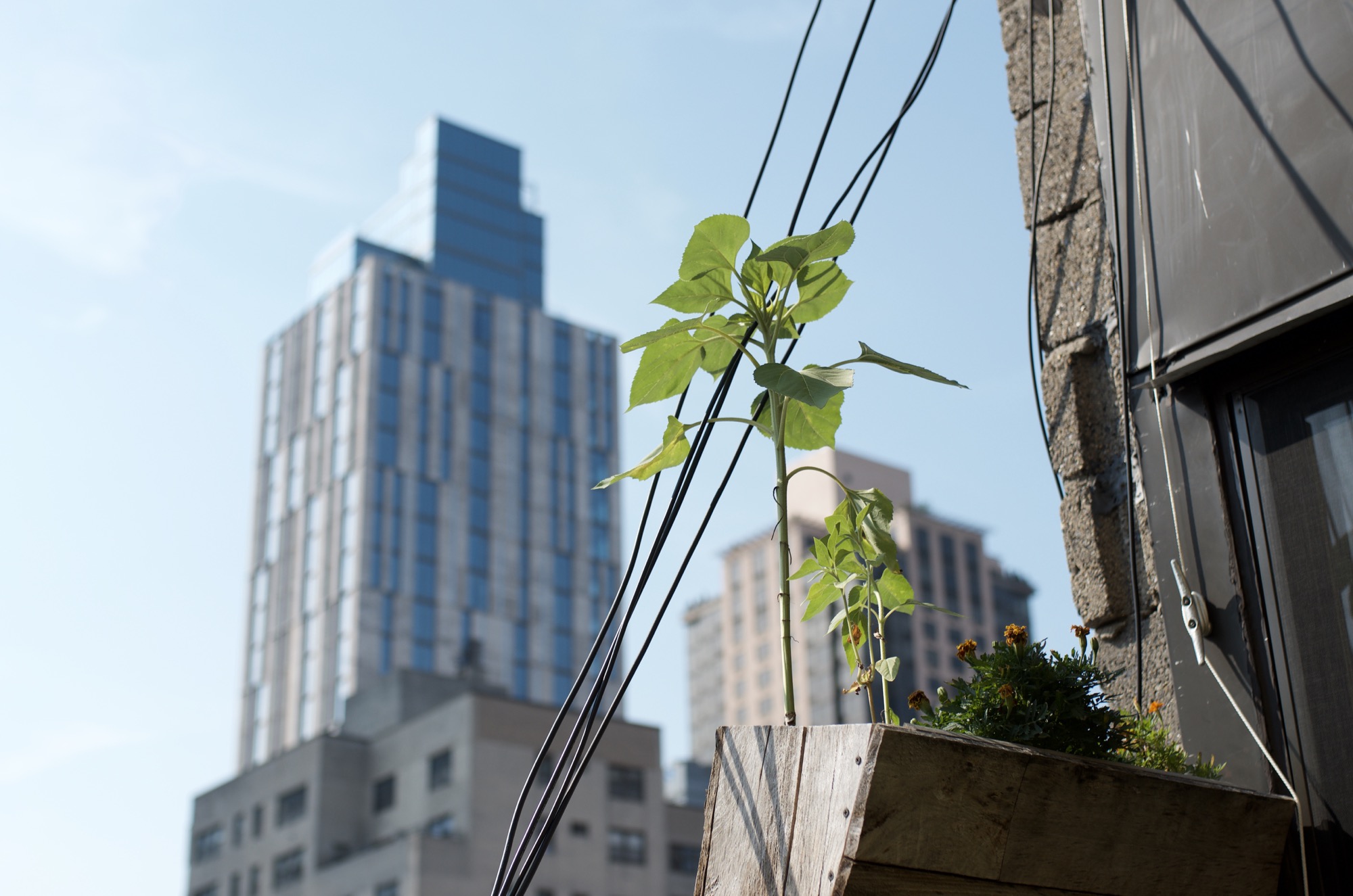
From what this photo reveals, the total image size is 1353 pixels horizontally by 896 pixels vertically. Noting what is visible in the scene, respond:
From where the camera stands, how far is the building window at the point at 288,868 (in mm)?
57062

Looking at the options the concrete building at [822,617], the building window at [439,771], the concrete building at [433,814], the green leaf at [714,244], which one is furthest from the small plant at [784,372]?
the concrete building at [822,617]

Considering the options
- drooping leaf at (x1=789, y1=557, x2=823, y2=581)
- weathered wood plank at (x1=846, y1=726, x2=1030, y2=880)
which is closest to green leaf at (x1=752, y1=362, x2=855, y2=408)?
drooping leaf at (x1=789, y1=557, x2=823, y2=581)

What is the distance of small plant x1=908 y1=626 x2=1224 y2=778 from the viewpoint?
2.54 metres

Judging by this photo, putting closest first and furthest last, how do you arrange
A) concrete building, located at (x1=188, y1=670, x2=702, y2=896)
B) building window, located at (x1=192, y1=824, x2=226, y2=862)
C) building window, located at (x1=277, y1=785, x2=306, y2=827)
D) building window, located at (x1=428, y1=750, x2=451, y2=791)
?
concrete building, located at (x1=188, y1=670, x2=702, y2=896) < building window, located at (x1=428, y1=750, x2=451, y2=791) < building window, located at (x1=277, y1=785, x2=306, y2=827) < building window, located at (x1=192, y1=824, x2=226, y2=862)

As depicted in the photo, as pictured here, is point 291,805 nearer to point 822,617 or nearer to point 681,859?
point 681,859

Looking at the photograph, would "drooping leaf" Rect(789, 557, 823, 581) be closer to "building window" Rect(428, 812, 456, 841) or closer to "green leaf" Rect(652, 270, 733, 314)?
"green leaf" Rect(652, 270, 733, 314)

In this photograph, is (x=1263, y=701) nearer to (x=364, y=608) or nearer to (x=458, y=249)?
(x=364, y=608)

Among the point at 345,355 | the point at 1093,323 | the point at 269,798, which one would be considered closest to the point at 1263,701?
the point at 1093,323

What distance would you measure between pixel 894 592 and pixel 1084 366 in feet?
3.78

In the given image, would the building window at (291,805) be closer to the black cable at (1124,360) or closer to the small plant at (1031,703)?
the black cable at (1124,360)

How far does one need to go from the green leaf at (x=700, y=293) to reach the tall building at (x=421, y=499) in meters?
83.8

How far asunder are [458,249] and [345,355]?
1003 inches

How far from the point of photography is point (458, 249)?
4697 inches

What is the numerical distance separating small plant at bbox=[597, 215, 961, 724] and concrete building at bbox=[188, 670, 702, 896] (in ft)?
166
